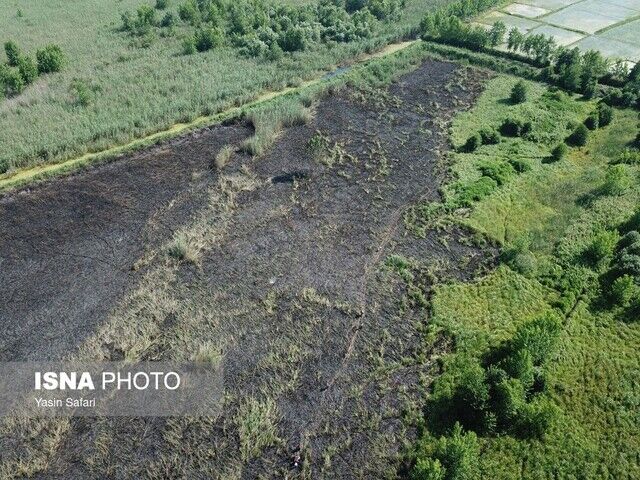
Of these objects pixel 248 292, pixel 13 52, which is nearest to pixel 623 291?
pixel 248 292

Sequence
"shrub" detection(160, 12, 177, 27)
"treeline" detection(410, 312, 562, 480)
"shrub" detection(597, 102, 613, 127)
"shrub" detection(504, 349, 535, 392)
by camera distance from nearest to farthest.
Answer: "treeline" detection(410, 312, 562, 480), "shrub" detection(504, 349, 535, 392), "shrub" detection(597, 102, 613, 127), "shrub" detection(160, 12, 177, 27)

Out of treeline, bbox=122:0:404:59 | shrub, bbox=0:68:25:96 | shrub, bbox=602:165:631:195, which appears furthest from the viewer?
treeline, bbox=122:0:404:59

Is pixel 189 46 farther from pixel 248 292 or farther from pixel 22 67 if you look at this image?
pixel 248 292

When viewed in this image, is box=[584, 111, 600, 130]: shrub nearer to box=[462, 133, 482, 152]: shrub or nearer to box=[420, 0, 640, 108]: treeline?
box=[420, 0, 640, 108]: treeline

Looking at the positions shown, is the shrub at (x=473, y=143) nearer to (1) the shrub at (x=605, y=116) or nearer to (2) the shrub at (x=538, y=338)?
(1) the shrub at (x=605, y=116)

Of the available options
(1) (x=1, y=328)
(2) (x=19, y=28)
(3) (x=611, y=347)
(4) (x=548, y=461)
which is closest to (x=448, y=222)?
(3) (x=611, y=347)

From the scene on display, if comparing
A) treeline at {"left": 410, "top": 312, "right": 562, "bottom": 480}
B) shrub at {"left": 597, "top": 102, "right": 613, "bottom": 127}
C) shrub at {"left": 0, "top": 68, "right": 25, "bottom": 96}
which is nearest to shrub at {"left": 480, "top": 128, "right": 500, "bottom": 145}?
shrub at {"left": 597, "top": 102, "right": 613, "bottom": 127}
